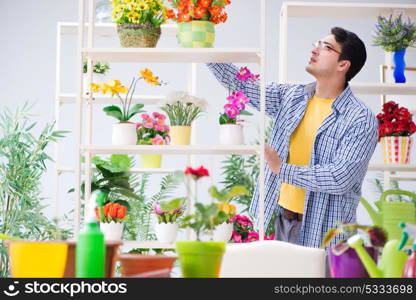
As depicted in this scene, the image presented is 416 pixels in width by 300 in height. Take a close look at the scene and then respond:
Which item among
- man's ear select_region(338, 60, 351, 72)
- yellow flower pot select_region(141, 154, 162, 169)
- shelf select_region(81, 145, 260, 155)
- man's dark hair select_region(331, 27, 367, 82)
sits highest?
man's dark hair select_region(331, 27, 367, 82)

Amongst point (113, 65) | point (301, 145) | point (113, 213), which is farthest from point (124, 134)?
point (113, 65)

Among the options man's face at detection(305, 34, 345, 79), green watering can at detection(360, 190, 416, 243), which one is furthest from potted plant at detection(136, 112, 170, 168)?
green watering can at detection(360, 190, 416, 243)

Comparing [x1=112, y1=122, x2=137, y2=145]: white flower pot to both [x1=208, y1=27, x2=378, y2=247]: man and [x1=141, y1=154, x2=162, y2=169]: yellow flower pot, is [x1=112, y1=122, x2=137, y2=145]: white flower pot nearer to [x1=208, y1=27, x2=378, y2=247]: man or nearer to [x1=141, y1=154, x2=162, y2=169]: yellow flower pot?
[x1=208, y1=27, x2=378, y2=247]: man

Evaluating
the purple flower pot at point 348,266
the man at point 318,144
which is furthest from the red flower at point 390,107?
the purple flower pot at point 348,266

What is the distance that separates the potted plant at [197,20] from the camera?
3025mm

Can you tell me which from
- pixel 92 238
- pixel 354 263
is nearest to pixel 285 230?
pixel 354 263

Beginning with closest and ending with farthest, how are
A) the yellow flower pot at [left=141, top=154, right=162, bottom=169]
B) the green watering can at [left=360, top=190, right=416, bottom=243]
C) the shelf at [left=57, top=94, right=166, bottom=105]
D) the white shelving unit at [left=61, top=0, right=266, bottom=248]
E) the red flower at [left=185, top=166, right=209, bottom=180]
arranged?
1. the red flower at [left=185, top=166, right=209, bottom=180]
2. the green watering can at [left=360, top=190, right=416, bottom=243]
3. the white shelving unit at [left=61, top=0, right=266, bottom=248]
4. the yellow flower pot at [left=141, top=154, right=162, bottom=169]
5. the shelf at [left=57, top=94, right=166, bottom=105]

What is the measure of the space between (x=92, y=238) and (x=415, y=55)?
612 centimetres

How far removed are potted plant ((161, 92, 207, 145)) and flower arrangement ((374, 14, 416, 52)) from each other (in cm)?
135

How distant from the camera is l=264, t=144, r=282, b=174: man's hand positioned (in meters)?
3.04

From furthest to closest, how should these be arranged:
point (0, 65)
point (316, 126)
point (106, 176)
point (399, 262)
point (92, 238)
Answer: point (0, 65) → point (106, 176) → point (316, 126) → point (399, 262) → point (92, 238)

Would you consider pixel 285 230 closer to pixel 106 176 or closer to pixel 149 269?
pixel 106 176

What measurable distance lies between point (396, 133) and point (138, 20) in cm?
170

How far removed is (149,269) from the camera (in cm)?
127
